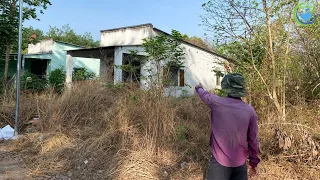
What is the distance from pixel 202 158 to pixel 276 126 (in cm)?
132

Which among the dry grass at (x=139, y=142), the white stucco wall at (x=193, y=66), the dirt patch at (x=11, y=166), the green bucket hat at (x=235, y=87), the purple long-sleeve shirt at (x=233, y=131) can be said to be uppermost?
the white stucco wall at (x=193, y=66)

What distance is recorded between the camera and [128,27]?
14773 mm

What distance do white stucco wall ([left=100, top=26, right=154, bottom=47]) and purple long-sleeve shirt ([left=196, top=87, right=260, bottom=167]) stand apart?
11.7m

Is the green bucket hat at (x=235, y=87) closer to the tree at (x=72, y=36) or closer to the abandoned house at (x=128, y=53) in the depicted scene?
the abandoned house at (x=128, y=53)

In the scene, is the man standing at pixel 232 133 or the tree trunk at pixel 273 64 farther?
the tree trunk at pixel 273 64

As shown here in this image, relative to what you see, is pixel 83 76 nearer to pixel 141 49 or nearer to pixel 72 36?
pixel 141 49

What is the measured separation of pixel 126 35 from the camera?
14.9m

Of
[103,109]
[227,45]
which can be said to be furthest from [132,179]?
[227,45]

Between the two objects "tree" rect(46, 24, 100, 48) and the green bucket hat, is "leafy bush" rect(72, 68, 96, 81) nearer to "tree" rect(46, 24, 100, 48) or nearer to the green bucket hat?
the green bucket hat

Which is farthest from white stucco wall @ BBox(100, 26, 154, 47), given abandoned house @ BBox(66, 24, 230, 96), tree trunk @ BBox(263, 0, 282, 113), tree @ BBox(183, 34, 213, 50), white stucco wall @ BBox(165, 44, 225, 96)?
tree trunk @ BBox(263, 0, 282, 113)

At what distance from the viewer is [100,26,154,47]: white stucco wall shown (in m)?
13.6

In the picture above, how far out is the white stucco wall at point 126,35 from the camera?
13617 millimetres

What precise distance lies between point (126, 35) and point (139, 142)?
445 inches

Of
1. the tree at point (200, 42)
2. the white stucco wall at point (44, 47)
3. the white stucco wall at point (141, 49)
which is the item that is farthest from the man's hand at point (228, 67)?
the white stucco wall at point (44, 47)
